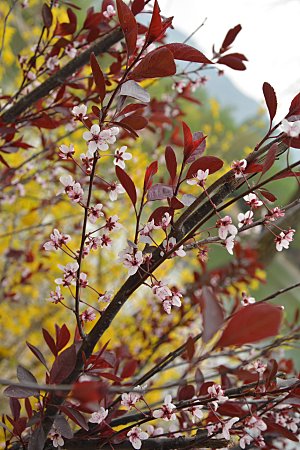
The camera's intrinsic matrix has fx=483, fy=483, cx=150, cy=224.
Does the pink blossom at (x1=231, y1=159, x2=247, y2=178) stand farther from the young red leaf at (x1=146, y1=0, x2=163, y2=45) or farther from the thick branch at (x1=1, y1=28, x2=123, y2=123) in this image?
the thick branch at (x1=1, y1=28, x2=123, y2=123)

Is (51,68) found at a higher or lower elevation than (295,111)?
higher

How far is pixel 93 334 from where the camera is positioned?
1.32ft

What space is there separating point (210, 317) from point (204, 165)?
0.16m

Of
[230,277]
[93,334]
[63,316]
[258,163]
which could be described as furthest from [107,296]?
[63,316]

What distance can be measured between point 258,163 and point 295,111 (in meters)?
0.05

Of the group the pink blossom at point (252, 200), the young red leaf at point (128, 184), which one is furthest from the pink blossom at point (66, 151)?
the pink blossom at point (252, 200)

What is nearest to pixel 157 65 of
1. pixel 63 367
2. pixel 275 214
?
pixel 275 214

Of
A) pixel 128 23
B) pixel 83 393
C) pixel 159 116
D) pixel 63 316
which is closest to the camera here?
pixel 83 393

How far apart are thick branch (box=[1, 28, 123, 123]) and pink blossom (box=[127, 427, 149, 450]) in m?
0.41

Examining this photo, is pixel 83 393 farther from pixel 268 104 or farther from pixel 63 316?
pixel 63 316

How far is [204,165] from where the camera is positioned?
1.31ft

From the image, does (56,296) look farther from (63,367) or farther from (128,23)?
(128,23)

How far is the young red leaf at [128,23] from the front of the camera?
37cm

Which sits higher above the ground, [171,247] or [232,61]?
[232,61]
